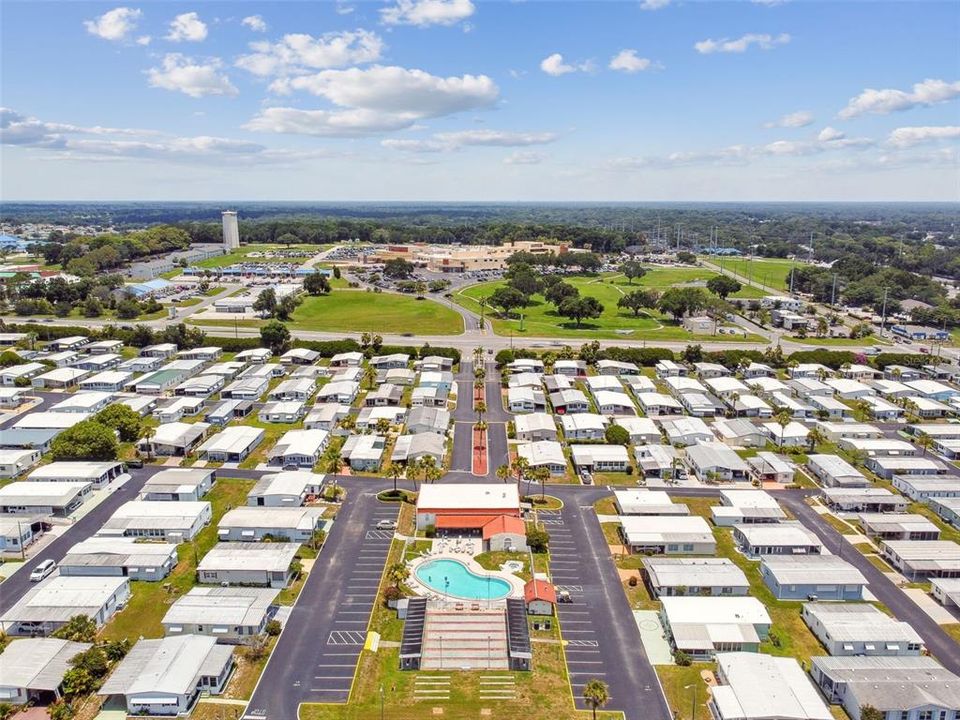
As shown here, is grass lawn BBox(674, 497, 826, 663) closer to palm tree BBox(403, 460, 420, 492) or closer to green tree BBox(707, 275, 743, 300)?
palm tree BBox(403, 460, 420, 492)

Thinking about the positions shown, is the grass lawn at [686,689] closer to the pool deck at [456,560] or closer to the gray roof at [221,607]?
the pool deck at [456,560]

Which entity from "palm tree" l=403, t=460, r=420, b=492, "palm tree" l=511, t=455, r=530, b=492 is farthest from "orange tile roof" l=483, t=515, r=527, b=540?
"palm tree" l=403, t=460, r=420, b=492

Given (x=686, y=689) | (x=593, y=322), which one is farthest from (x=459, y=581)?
(x=593, y=322)

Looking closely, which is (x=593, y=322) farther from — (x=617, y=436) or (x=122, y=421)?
(x=122, y=421)

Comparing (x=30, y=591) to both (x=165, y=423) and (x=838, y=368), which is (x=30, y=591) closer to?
(x=165, y=423)

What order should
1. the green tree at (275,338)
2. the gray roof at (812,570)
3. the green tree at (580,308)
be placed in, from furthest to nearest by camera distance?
1. the green tree at (580,308)
2. the green tree at (275,338)
3. the gray roof at (812,570)

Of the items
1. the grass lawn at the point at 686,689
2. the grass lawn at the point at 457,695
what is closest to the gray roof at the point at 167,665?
the grass lawn at the point at 457,695
